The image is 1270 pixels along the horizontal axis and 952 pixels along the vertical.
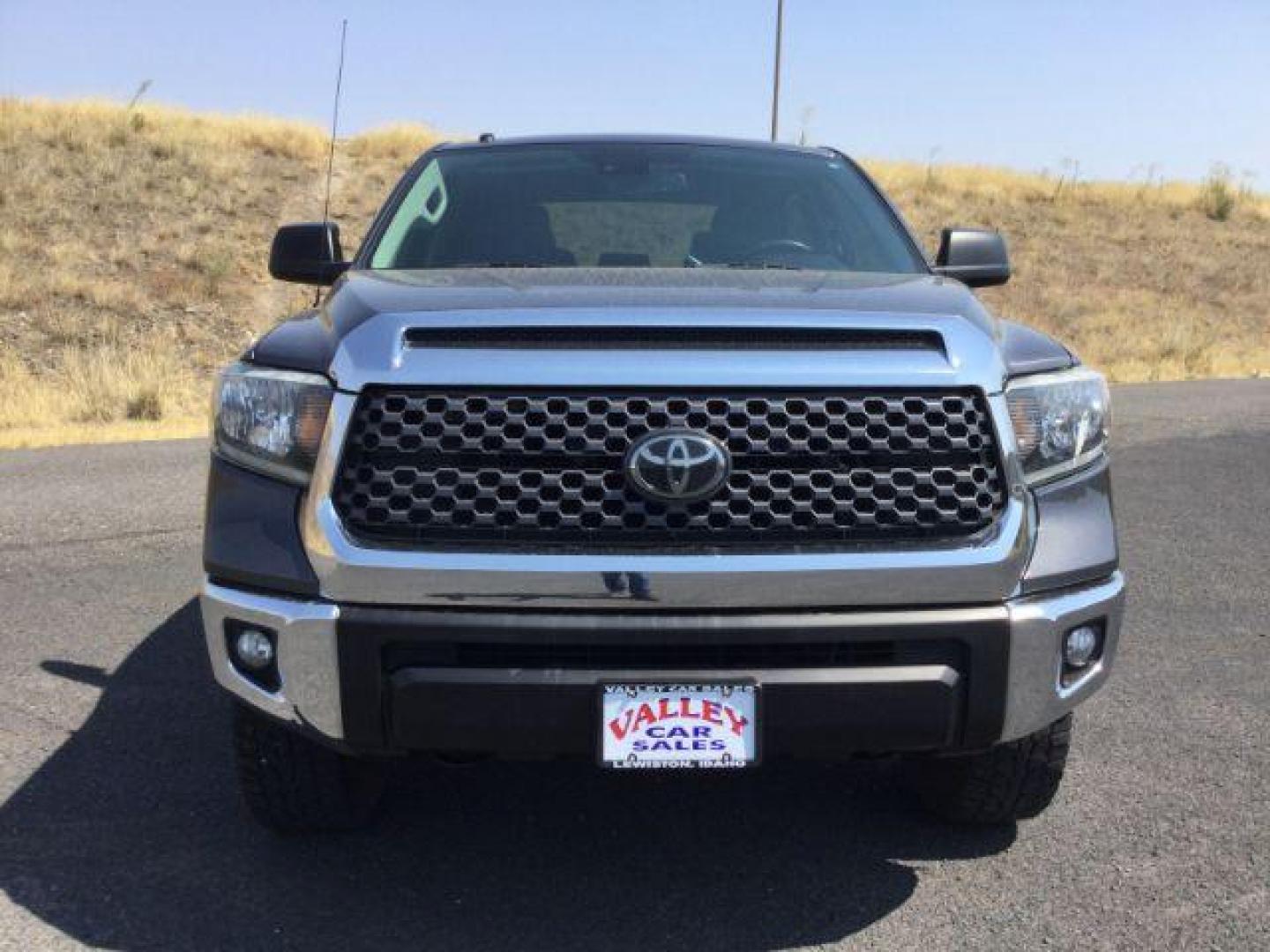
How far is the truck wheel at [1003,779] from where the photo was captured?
3.41 m

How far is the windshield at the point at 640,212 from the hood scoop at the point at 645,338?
3.88ft

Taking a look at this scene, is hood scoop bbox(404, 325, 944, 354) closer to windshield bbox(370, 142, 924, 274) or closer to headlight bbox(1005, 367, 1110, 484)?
headlight bbox(1005, 367, 1110, 484)

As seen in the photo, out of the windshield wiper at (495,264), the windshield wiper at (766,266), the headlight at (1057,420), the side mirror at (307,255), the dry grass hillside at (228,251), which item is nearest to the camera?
the headlight at (1057,420)

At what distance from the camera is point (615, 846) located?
3555mm

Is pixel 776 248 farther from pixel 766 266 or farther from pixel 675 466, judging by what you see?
pixel 675 466

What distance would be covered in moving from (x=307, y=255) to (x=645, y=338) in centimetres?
194

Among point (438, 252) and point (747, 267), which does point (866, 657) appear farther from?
point (438, 252)

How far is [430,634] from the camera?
2811mm

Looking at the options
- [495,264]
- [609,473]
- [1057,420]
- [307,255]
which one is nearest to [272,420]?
[609,473]

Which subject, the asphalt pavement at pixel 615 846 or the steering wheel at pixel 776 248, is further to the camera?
the steering wheel at pixel 776 248

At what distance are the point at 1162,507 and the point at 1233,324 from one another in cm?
2675

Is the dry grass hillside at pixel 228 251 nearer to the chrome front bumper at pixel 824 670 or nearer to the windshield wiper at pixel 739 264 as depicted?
the windshield wiper at pixel 739 264

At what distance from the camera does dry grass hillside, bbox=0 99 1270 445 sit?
774 inches

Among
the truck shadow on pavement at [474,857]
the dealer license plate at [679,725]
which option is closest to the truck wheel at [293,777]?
the truck shadow on pavement at [474,857]
